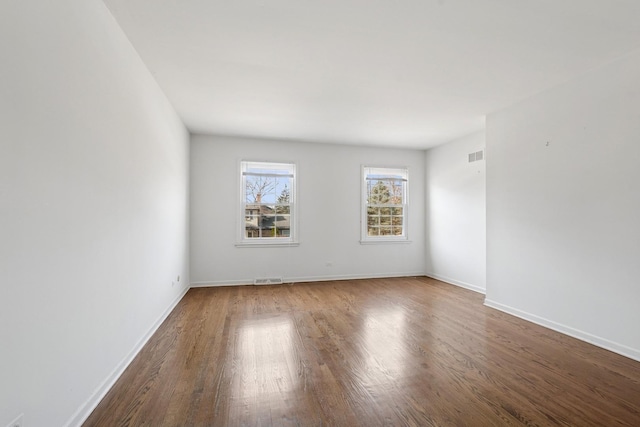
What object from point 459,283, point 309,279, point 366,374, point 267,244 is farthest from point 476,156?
point 366,374

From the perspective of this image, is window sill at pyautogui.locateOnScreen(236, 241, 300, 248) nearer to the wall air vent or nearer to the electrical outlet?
the wall air vent

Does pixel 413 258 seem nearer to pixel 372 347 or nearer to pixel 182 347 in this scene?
pixel 372 347

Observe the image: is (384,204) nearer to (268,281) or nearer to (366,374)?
(268,281)

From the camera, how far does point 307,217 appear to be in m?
5.58

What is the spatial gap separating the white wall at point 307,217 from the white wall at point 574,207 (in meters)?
2.22

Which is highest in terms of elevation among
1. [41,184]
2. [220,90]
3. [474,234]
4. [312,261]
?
[220,90]

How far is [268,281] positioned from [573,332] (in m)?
4.16

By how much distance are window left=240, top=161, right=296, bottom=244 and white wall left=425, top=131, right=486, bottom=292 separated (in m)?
2.79

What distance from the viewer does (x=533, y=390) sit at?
6.82 feet

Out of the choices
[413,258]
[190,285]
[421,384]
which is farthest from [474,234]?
[190,285]

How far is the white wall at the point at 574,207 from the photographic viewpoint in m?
2.67

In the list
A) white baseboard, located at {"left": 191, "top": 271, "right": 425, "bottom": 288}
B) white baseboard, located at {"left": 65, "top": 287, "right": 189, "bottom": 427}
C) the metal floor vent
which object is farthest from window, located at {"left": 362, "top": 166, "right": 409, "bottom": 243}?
white baseboard, located at {"left": 65, "top": 287, "right": 189, "bottom": 427}

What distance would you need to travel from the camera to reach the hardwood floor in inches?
71.3

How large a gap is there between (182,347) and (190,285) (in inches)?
97.6
